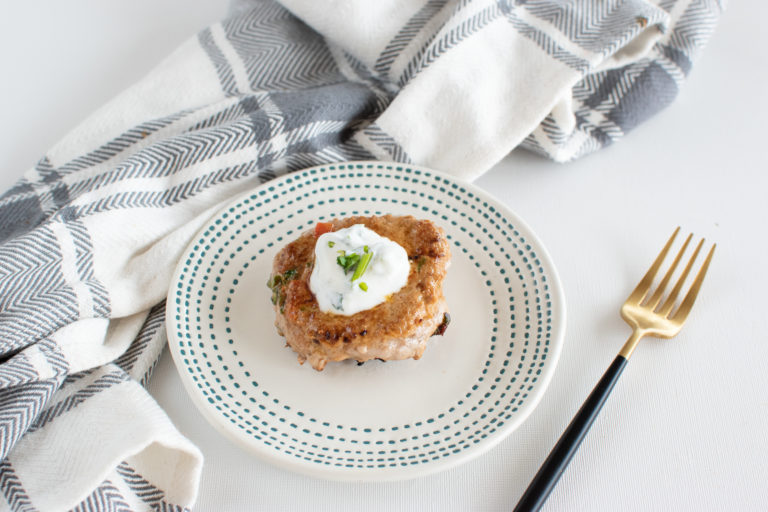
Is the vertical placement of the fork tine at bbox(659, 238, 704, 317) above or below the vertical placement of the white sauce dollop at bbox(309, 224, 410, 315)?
above

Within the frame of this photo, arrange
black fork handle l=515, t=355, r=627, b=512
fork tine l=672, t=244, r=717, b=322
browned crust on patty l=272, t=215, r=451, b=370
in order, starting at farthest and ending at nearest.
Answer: fork tine l=672, t=244, r=717, b=322 < browned crust on patty l=272, t=215, r=451, b=370 < black fork handle l=515, t=355, r=627, b=512

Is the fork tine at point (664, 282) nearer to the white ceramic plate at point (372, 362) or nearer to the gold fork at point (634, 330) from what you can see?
the gold fork at point (634, 330)

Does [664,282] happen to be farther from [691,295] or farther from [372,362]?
[372,362]

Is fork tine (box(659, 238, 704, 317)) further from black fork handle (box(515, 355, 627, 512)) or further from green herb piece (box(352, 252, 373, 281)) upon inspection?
green herb piece (box(352, 252, 373, 281))

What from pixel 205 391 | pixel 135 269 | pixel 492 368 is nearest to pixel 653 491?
pixel 492 368

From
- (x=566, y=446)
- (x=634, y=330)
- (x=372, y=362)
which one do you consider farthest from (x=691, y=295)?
(x=372, y=362)

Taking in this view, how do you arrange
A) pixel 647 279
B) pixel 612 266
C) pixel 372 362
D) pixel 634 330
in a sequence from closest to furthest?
pixel 372 362, pixel 634 330, pixel 647 279, pixel 612 266

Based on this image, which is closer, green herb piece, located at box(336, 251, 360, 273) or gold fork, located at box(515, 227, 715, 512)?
gold fork, located at box(515, 227, 715, 512)

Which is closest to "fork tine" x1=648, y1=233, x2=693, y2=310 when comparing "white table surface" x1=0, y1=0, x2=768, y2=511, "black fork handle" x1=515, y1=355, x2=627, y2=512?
"white table surface" x1=0, y1=0, x2=768, y2=511
